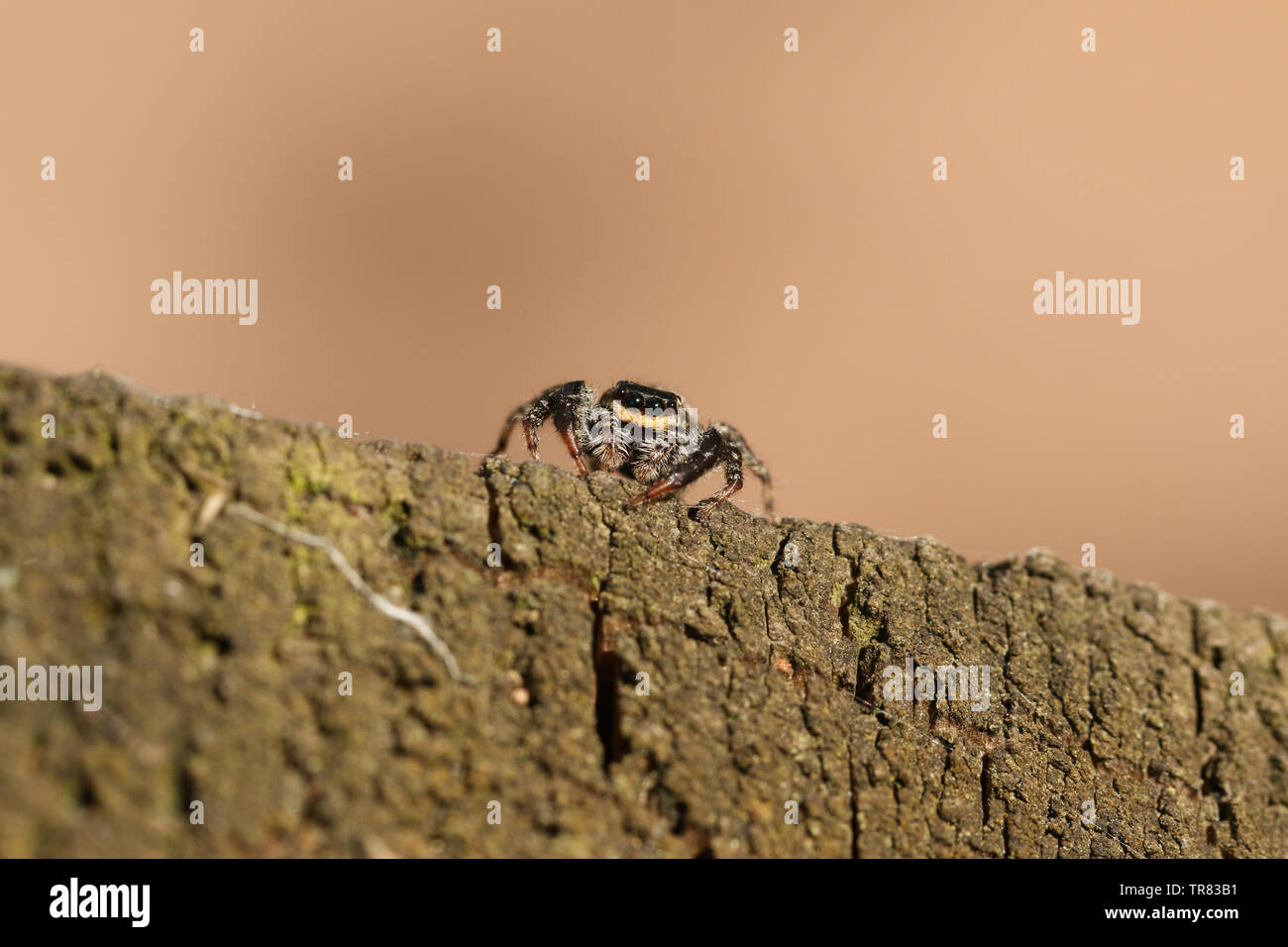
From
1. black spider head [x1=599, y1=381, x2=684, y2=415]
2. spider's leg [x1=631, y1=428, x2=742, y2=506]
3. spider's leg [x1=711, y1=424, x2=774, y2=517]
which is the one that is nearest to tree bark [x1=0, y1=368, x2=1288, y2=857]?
spider's leg [x1=631, y1=428, x2=742, y2=506]

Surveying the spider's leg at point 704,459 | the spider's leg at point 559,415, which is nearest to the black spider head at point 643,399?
the spider's leg at point 559,415

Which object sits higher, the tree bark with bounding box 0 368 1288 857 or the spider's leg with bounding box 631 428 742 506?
the spider's leg with bounding box 631 428 742 506

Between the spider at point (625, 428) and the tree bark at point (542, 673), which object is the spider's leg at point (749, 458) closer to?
the spider at point (625, 428)

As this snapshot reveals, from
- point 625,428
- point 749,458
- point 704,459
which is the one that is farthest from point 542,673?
point 749,458

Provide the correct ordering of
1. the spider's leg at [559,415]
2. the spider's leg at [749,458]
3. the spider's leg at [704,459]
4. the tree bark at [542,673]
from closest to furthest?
the tree bark at [542,673]
the spider's leg at [704,459]
the spider's leg at [749,458]
the spider's leg at [559,415]

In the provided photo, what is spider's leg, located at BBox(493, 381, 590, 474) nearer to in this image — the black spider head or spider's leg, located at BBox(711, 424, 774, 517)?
the black spider head

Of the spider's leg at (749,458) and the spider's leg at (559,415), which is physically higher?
the spider's leg at (559,415)
